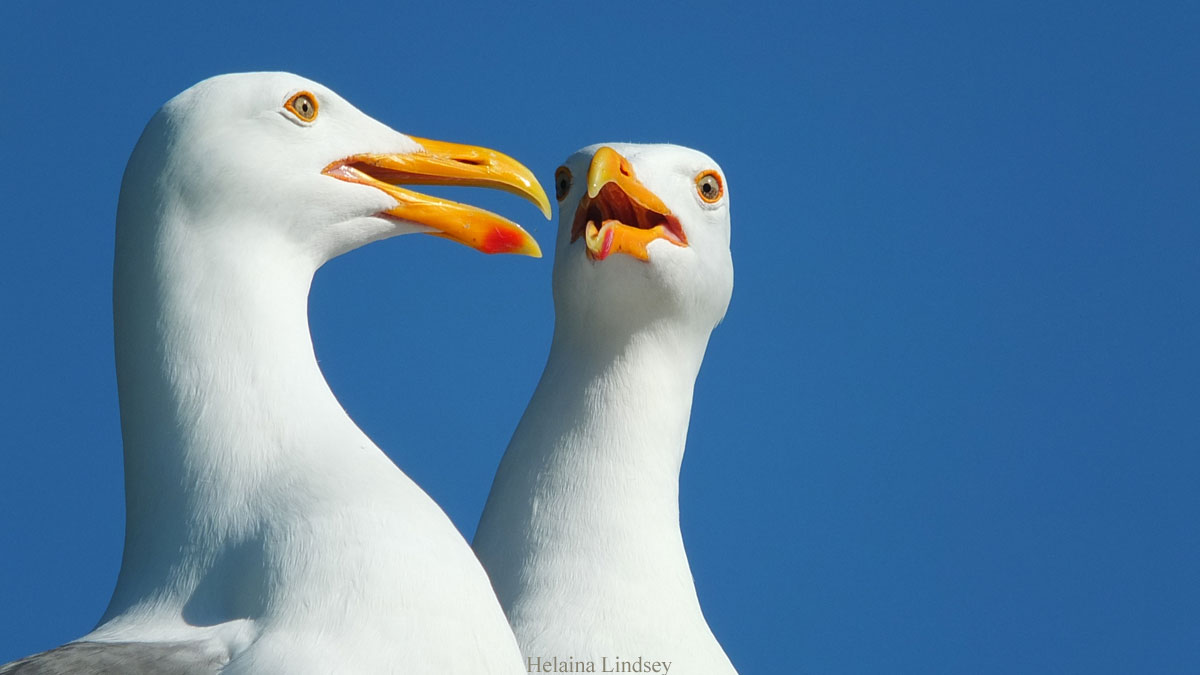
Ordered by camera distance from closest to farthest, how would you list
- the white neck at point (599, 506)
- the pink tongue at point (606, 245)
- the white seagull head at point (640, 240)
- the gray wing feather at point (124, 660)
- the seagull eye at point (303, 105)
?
the gray wing feather at point (124, 660)
the seagull eye at point (303, 105)
the white neck at point (599, 506)
the pink tongue at point (606, 245)
the white seagull head at point (640, 240)

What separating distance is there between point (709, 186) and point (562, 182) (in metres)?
0.64

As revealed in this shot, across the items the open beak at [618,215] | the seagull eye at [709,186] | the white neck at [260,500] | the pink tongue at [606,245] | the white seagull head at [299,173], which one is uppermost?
the seagull eye at [709,186]

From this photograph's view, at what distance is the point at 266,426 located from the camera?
5281 millimetres

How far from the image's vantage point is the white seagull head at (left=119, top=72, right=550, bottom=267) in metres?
5.53

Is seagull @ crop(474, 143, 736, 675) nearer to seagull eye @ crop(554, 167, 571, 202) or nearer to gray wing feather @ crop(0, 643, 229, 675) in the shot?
seagull eye @ crop(554, 167, 571, 202)

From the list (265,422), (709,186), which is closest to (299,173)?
(265,422)

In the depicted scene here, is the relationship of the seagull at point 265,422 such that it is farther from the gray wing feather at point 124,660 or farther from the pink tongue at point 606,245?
the pink tongue at point 606,245

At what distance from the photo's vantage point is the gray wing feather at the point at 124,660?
4.47 m

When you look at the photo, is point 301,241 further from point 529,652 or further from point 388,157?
point 529,652

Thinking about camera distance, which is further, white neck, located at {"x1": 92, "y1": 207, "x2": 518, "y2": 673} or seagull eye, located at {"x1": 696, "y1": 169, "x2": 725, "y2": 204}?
seagull eye, located at {"x1": 696, "y1": 169, "x2": 725, "y2": 204}

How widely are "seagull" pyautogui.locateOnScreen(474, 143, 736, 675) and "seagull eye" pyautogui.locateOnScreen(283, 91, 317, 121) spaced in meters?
1.46

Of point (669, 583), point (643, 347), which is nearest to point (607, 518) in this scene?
point (669, 583)

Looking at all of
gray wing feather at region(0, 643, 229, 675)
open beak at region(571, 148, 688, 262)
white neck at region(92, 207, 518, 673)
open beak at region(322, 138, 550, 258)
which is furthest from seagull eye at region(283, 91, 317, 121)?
→ gray wing feather at region(0, 643, 229, 675)

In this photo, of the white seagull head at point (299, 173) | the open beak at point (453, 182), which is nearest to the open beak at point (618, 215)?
the open beak at point (453, 182)
